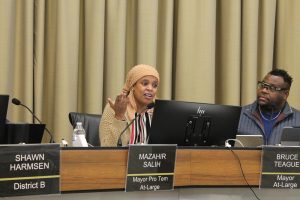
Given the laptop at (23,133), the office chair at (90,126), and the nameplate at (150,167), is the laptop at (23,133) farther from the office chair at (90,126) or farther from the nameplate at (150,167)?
the office chair at (90,126)

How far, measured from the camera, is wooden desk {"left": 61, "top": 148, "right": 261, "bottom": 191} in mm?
1795

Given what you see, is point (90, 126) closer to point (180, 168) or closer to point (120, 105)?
point (120, 105)

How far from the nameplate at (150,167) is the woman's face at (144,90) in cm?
125

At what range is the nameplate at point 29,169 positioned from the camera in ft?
5.48

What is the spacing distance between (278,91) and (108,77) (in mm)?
1205

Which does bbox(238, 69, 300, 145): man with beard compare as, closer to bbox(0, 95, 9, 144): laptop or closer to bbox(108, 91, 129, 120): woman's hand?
bbox(108, 91, 129, 120): woman's hand

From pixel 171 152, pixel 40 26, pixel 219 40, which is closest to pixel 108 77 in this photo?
pixel 40 26

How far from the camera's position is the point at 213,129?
2248 mm

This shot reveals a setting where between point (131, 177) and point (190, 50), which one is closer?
point (131, 177)

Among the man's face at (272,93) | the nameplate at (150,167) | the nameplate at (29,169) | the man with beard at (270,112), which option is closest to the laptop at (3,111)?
the nameplate at (29,169)

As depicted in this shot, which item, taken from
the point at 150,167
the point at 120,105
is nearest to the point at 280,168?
the point at 150,167

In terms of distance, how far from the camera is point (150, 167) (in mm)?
1901

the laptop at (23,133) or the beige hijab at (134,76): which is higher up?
the beige hijab at (134,76)

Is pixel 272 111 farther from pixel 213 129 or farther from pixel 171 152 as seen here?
pixel 171 152
